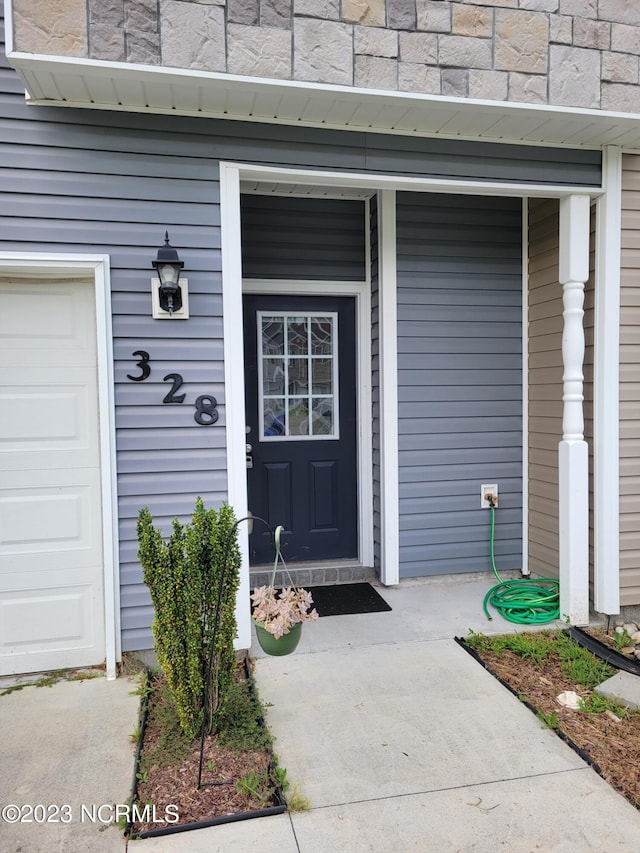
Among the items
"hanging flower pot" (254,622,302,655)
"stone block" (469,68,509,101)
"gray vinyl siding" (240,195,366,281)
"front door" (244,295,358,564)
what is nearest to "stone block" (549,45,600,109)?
"stone block" (469,68,509,101)

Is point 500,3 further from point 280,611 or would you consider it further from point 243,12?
point 280,611

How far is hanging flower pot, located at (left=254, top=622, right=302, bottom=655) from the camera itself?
7.30ft

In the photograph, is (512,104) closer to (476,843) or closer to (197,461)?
(197,461)

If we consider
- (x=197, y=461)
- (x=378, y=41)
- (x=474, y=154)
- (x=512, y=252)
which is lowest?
(x=197, y=461)

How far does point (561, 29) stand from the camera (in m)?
2.87

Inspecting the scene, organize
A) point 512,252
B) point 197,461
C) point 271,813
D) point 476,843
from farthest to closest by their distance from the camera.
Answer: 1. point 512,252
2. point 197,461
3. point 271,813
4. point 476,843

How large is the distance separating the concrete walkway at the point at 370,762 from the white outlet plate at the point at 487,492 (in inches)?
43.2

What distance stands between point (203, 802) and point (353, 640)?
1.31 meters

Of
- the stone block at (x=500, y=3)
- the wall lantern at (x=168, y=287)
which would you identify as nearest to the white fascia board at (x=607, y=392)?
the stone block at (x=500, y=3)

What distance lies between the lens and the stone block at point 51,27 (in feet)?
7.70

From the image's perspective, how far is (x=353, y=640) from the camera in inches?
124

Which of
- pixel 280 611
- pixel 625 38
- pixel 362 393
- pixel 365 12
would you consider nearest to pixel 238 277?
pixel 365 12

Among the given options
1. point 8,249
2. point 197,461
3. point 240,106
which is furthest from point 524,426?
point 8,249

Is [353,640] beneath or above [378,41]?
beneath
